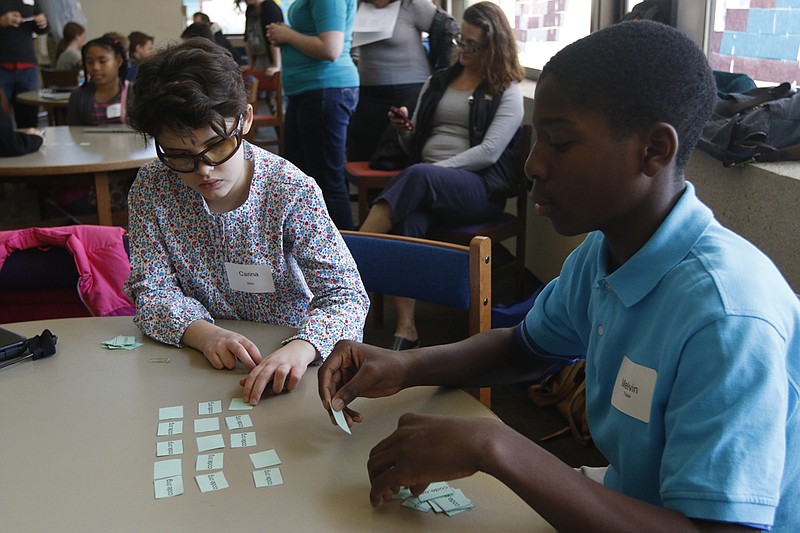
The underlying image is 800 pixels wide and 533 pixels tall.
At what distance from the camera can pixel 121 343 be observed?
1398 millimetres

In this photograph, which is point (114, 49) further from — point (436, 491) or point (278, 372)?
point (436, 491)

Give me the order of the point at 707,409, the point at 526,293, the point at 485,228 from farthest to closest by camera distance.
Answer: the point at 526,293, the point at 485,228, the point at 707,409

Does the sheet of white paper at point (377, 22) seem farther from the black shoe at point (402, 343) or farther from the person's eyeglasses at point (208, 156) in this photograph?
the person's eyeglasses at point (208, 156)

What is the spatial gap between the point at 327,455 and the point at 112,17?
1141 centimetres

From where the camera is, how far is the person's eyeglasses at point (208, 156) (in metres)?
1.48

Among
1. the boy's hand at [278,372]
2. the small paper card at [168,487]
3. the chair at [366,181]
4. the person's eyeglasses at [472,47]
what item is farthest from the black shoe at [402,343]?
the small paper card at [168,487]

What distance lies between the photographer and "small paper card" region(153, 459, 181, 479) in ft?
3.21

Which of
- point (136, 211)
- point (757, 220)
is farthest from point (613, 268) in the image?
point (757, 220)

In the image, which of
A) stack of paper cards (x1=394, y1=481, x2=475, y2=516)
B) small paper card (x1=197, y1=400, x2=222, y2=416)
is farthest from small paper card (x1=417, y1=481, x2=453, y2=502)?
small paper card (x1=197, y1=400, x2=222, y2=416)

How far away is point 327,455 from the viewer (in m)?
1.02

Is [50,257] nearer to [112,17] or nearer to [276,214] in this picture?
[276,214]

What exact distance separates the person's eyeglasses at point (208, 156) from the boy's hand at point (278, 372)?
43 cm

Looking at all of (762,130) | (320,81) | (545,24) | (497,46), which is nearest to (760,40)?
(762,130)

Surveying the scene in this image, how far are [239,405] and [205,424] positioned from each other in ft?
0.24
